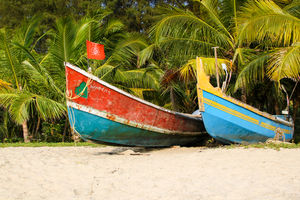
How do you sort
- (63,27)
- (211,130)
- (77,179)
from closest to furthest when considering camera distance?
(77,179) < (211,130) < (63,27)

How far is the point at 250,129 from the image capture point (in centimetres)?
821

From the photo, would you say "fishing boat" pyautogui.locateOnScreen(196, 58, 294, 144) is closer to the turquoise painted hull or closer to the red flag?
the turquoise painted hull

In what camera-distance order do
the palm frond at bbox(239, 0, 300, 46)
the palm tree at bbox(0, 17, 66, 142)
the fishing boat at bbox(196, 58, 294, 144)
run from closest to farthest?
the fishing boat at bbox(196, 58, 294, 144), the palm frond at bbox(239, 0, 300, 46), the palm tree at bbox(0, 17, 66, 142)

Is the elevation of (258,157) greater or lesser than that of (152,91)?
lesser

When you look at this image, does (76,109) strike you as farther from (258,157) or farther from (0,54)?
(0,54)

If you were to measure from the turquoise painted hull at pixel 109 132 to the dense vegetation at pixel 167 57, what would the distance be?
7.59 feet

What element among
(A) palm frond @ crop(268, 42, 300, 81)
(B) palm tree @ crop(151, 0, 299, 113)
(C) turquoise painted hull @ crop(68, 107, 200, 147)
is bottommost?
(C) turquoise painted hull @ crop(68, 107, 200, 147)

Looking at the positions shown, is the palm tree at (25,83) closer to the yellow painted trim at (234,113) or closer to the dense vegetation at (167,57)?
the dense vegetation at (167,57)

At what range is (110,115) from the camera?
7.66m

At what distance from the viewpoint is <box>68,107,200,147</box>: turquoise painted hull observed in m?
7.58

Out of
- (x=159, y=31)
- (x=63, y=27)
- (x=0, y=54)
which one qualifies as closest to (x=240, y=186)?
(x=159, y=31)

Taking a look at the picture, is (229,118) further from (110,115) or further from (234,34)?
(234,34)

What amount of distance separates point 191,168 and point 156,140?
3.03m

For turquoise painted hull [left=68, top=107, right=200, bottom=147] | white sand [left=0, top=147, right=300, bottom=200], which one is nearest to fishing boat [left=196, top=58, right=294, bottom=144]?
white sand [left=0, top=147, right=300, bottom=200]
